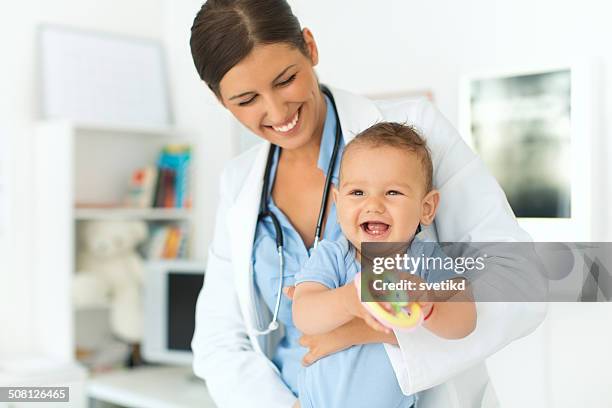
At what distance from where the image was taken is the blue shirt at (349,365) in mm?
659

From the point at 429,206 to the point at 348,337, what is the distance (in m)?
0.13

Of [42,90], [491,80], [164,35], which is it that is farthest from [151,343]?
[491,80]

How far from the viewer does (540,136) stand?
3.17 feet

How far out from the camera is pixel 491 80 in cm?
102

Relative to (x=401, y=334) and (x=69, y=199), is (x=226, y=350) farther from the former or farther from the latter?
(x=69, y=199)

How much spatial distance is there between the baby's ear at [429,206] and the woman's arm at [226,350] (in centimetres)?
24

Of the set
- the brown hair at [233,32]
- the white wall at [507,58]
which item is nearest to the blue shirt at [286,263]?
the brown hair at [233,32]

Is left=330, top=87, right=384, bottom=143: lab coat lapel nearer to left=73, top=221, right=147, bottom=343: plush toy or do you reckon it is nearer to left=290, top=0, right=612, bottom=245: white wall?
left=290, top=0, right=612, bottom=245: white wall

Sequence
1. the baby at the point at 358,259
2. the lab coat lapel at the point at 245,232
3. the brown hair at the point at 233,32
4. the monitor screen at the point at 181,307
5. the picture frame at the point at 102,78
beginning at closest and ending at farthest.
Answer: the baby at the point at 358,259 → the brown hair at the point at 233,32 → the lab coat lapel at the point at 245,232 → the monitor screen at the point at 181,307 → the picture frame at the point at 102,78

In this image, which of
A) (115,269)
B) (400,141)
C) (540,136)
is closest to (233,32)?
(400,141)

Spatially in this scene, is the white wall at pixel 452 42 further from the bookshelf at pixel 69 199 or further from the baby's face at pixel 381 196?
the bookshelf at pixel 69 199

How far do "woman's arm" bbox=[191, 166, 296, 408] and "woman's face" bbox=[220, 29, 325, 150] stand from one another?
0.49 feet

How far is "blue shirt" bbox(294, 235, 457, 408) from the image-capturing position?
66cm

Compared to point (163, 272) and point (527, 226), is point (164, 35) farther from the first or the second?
point (527, 226)
